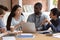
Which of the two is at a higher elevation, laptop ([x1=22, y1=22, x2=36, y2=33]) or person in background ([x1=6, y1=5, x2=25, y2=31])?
person in background ([x1=6, y1=5, x2=25, y2=31])

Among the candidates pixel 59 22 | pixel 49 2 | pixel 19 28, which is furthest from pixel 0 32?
pixel 49 2

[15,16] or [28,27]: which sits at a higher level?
[15,16]

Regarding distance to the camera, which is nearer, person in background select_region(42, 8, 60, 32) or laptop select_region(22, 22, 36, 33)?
laptop select_region(22, 22, 36, 33)

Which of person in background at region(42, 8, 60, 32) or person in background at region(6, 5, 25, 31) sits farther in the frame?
person in background at region(6, 5, 25, 31)

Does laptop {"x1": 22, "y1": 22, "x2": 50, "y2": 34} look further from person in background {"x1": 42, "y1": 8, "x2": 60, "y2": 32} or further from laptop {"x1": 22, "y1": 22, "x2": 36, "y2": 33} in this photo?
person in background {"x1": 42, "y1": 8, "x2": 60, "y2": 32}

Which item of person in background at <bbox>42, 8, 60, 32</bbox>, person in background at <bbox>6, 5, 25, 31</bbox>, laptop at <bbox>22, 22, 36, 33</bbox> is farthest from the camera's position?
person in background at <bbox>6, 5, 25, 31</bbox>

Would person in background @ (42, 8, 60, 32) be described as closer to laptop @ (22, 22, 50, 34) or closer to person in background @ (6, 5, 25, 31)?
laptop @ (22, 22, 50, 34)

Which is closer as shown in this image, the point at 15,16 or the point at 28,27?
the point at 28,27

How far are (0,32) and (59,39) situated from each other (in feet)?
3.11

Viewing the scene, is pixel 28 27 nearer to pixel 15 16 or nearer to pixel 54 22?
pixel 54 22

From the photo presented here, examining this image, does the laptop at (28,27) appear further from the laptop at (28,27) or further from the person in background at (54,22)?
the person in background at (54,22)

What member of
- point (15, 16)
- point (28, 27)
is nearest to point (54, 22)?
point (28, 27)

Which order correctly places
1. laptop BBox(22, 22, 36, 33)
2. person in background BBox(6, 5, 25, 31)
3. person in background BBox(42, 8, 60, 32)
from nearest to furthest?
laptop BBox(22, 22, 36, 33)
person in background BBox(42, 8, 60, 32)
person in background BBox(6, 5, 25, 31)

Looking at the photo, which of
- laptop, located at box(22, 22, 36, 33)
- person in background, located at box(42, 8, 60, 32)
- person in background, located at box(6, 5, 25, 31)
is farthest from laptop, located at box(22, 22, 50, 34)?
person in background, located at box(6, 5, 25, 31)
